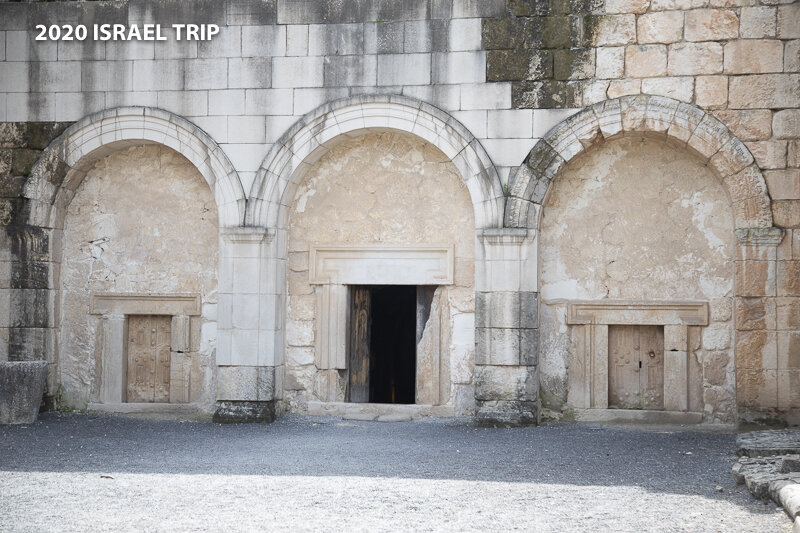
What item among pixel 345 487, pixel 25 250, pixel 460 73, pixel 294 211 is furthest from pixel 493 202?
pixel 25 250

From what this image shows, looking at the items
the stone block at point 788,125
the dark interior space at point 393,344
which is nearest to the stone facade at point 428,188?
the stone block at point 788,125

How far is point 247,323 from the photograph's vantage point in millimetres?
10102

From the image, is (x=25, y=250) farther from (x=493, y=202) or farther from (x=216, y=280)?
(x=493, y=202)

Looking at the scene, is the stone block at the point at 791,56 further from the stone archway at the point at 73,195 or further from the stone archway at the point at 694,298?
the stone archway at the point at 73,195

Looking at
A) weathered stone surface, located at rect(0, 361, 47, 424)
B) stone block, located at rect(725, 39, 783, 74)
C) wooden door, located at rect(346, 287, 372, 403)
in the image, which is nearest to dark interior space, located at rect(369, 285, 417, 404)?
wooden door, located at rect(346, 287, 372, 403)

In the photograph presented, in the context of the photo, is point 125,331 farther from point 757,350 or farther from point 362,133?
point 757,350

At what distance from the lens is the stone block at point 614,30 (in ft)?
31.3

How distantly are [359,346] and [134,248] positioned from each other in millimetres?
2599

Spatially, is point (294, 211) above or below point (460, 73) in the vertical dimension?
below

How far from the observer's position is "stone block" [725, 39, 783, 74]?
30.6ft

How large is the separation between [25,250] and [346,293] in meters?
3.32

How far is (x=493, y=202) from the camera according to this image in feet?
31.9

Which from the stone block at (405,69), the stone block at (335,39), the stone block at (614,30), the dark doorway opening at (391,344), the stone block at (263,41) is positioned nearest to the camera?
the stone block at (614,30)

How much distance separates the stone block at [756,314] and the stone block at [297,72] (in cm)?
457
